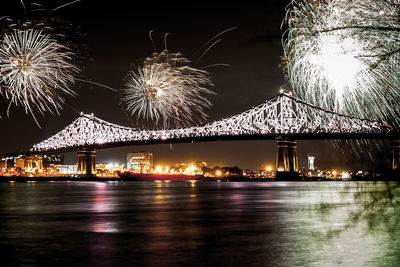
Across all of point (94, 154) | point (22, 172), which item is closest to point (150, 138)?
point (94, 154)

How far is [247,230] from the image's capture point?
405 inches

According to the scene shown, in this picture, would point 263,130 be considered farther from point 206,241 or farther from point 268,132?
point 206,241

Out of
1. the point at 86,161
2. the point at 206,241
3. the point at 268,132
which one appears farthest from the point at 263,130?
the point at 206,241

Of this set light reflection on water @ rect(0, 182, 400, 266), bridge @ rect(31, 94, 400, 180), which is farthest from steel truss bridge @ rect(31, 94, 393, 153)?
light reflection on water @ rect(0, 182, 400, 266)

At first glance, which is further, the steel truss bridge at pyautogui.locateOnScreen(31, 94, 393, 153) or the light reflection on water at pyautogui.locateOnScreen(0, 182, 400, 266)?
the steel truss bridge at pyautogui.locateOnScreen(31, 94, 393, 153)

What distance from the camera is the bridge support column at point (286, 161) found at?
252 feet

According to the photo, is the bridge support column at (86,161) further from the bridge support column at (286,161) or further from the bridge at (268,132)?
the bridge support column at (286,161)

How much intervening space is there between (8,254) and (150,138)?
76608 mm

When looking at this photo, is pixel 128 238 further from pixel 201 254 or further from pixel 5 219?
pixel 5 219

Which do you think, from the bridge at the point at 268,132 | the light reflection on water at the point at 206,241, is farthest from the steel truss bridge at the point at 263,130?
the light reflection on water at the point at 206,241

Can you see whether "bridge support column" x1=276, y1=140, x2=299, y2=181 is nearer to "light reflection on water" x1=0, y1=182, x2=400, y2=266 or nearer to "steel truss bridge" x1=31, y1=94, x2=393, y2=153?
"steel truss bridge" x1=31, y1=94, x2=393, y2=153

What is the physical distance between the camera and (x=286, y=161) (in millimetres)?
77250

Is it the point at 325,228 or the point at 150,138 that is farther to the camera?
the point at 150,138

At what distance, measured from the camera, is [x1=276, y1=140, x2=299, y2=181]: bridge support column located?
252 feet
